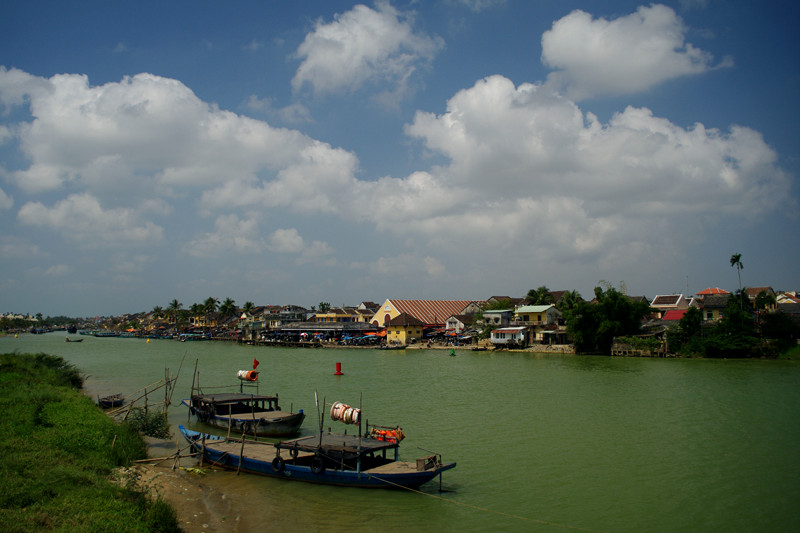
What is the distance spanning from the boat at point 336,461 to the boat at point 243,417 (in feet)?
7.16

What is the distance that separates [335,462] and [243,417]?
8446mm

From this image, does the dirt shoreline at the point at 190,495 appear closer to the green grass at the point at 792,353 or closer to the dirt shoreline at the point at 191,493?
the dirt shoreline at the point at 191,493

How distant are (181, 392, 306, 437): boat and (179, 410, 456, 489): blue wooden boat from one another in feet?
7.51

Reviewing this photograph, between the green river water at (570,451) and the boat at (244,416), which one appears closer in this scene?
the green river water at (570,451)

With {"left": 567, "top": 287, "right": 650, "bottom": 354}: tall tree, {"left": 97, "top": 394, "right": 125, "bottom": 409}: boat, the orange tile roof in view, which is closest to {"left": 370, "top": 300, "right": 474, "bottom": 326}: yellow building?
the orange tile roof

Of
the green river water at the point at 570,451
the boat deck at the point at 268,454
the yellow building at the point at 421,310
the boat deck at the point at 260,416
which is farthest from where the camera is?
the yellow building at the point at 421,310

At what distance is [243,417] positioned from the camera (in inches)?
848

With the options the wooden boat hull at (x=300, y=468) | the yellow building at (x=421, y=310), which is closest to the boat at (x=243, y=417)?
the wooden boat hull at (x=300, y=468)

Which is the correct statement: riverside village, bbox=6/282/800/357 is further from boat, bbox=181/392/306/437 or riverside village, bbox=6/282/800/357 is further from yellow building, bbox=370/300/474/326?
boat, bbox=181/392/306/437

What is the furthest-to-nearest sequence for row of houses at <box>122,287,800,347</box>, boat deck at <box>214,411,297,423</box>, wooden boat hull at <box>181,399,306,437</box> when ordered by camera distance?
row of houses at <box>122,287,800,347</box>, boat deck at <box>214,411,297,423</box>, wooden boat hull at <box>181,399,306,437</box>

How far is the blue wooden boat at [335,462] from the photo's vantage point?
559 inches

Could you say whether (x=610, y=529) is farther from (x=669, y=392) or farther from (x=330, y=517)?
(x=669, y=392)

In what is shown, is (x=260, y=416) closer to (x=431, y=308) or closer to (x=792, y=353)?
(x=792, y=353)

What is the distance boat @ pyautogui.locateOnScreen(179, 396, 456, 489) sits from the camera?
1421 cm
